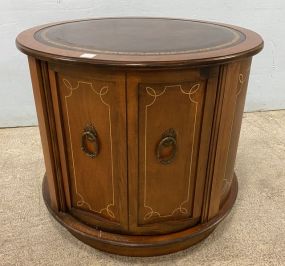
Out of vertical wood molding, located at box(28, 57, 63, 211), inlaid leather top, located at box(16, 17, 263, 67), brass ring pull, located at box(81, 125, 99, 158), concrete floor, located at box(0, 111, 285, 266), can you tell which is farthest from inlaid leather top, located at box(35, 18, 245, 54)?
concrete floor, located at box(0, 111, 285, 266)

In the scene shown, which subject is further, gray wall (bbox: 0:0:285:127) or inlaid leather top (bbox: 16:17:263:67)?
gray wall (bbox: 0:0:285:127)

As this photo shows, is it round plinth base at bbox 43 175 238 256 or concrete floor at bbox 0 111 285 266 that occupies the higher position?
round plinth base at bbox 43 175 238 256

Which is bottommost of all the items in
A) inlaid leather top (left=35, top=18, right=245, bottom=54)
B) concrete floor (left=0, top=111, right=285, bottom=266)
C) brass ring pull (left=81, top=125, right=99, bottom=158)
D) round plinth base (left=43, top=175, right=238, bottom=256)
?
concrete floor (left=0, top=111, right=285, bottom=266)

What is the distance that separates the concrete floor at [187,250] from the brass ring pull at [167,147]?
0.52 metres

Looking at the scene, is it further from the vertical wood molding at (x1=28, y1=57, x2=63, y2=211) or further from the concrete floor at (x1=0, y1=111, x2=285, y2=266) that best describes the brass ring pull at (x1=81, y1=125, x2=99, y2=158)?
the concrete floor at (x1=0, y1=111, x2=285, y2=266)

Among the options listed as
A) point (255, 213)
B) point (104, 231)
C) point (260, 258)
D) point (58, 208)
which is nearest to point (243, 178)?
point (255, 213)

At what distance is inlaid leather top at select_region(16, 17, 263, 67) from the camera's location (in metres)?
1.08

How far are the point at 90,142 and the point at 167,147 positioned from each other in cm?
30

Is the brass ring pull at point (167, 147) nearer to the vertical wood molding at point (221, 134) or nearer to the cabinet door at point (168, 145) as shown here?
the cabinet door at point (168, 145)

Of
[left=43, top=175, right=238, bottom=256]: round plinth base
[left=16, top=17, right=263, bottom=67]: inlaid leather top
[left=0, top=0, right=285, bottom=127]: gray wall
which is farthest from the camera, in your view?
[left=0, top=0, right=285, bottom=127]: gray wall

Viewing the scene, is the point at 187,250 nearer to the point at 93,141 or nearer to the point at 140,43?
the point at 93,141

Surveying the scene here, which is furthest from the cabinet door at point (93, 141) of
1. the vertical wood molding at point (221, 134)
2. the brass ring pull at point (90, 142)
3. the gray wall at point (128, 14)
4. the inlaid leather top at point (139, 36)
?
the gray wall at point (128, 14)

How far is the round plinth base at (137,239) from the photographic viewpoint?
1.41 m

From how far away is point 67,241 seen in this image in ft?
5.23
